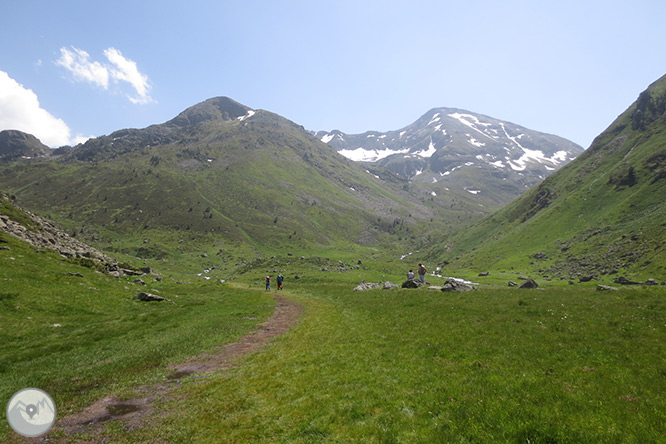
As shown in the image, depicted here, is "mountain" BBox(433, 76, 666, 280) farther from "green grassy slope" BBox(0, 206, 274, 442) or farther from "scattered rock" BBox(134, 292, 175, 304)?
"scattered rock" BBox(134, 292, 175, 304)

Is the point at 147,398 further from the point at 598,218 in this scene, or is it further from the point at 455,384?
the point at 598,218

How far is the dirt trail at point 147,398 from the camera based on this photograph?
1230cm

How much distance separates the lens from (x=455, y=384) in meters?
14.1

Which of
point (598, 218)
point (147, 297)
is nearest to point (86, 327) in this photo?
point (147, 297)

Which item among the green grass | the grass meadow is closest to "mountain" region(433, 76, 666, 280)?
the grass meadow

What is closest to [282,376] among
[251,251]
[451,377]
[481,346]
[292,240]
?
[451,377]

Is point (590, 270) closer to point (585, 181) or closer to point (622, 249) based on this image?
point (622, 249)

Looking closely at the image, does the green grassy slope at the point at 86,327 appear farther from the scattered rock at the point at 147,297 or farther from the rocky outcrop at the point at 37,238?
the rocky outcrop at the point at 37,238

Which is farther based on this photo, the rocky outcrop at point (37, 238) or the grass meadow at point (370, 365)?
the rocky outcrop at point (37, 238)

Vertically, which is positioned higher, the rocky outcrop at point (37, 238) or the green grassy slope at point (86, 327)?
the rocky outcrop at point (37, 238)

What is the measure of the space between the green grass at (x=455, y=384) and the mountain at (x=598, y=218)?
59721 millimetres

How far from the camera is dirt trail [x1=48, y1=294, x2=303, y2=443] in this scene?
12305 mm

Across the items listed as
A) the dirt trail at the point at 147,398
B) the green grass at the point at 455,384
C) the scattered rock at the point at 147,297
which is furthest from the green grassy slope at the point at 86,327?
the green grass at the point at 455,384

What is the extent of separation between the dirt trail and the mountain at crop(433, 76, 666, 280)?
78.2 meters
